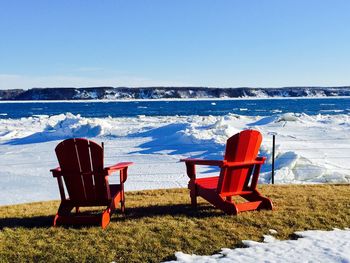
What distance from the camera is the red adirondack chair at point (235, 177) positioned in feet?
17.1

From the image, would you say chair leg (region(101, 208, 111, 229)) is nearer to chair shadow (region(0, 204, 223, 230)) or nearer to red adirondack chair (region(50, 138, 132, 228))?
red adirondack chair (region(50, 138, 132, 228))

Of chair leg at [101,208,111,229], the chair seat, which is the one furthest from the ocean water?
chair leg at [101,208,111,229]

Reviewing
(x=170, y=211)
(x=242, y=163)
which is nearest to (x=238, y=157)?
(x=242, y=163)

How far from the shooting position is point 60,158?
501 centimetres

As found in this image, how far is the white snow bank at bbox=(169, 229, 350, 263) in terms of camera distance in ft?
12.7

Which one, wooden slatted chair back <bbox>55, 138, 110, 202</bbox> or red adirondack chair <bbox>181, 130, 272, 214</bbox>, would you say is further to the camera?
red adirondack chair <bbox>181, 130, 272, 214</bbox>

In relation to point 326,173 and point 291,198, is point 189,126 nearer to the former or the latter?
point 326,173

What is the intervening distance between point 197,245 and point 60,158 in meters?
1.81

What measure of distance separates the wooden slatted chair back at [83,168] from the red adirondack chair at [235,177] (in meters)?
1.15

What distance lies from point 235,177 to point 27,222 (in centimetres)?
247

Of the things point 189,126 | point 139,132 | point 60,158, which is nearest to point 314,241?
point 60,158

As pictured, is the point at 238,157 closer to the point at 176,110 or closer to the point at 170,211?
the point at 170,211

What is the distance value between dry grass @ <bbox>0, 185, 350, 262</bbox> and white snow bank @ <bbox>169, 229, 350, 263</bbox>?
15 cm

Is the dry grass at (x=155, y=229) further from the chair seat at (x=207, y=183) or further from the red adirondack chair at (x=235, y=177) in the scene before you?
the chair seat at (x=207, y=183)
